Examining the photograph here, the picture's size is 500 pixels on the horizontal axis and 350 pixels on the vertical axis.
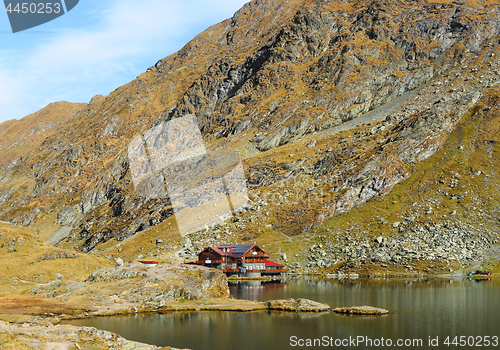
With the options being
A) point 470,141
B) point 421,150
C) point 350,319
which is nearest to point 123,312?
point 350,319

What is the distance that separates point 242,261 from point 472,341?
3477 inches

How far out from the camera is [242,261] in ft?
427

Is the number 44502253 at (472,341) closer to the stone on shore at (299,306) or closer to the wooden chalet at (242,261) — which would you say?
the stone on shore at (299,306)

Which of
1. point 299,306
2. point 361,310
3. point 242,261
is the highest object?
point 242,261

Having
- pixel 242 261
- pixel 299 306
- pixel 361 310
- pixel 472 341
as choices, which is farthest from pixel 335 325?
pixel 242 261

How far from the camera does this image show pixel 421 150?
154 metres

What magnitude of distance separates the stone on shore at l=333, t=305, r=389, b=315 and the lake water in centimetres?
178

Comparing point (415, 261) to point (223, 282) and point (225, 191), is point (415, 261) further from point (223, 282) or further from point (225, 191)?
point (225, 191)

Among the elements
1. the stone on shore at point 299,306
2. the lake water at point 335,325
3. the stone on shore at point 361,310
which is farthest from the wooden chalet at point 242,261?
the stone on shore at point 361,310

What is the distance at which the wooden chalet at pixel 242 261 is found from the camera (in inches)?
5069

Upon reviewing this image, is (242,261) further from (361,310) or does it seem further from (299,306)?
(361,310)

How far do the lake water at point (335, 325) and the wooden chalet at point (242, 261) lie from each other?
157 feet

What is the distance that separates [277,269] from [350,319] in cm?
7025

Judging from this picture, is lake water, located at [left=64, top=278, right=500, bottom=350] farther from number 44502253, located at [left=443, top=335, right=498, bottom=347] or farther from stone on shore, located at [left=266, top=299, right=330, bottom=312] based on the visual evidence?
stone on shore, located at [left=266, top=299, right=330, bottom=312]
